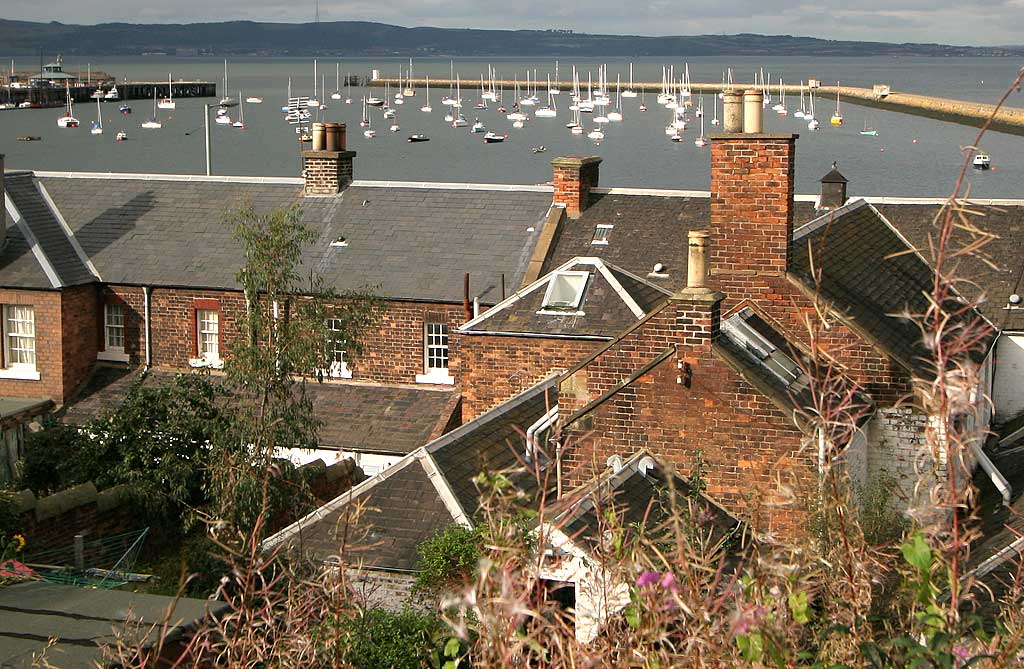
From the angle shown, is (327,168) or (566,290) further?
(327,168)

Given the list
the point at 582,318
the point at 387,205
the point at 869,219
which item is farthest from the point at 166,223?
the point at 869,219

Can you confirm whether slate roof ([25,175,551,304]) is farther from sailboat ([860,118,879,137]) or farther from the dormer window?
sailboat ([860,118,879,137])

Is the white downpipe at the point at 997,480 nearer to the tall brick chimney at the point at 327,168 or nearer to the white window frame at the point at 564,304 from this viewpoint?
the white window frame at the point at 564,304

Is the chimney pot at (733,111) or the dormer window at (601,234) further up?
the chimney pot at (733,111)

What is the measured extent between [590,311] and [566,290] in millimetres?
806

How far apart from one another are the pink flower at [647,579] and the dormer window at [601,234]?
26529mm

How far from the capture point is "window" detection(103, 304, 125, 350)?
113ft

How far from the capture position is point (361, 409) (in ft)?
101

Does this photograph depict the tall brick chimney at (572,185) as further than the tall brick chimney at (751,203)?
Yes

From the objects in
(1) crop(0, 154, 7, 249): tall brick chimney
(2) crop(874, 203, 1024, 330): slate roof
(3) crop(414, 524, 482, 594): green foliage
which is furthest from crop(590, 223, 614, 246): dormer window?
(3) crop(414, 524, 482, 594): green foliage

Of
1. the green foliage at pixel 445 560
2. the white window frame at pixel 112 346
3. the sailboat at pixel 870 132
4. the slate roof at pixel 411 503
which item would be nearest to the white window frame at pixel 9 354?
the white window frame at pixel 112 346

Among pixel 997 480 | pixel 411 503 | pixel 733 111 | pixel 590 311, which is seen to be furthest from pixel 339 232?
pixel 997 480

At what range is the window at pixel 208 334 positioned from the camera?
110 feet

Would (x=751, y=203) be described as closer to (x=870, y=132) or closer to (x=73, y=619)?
(x=73, y=619)
